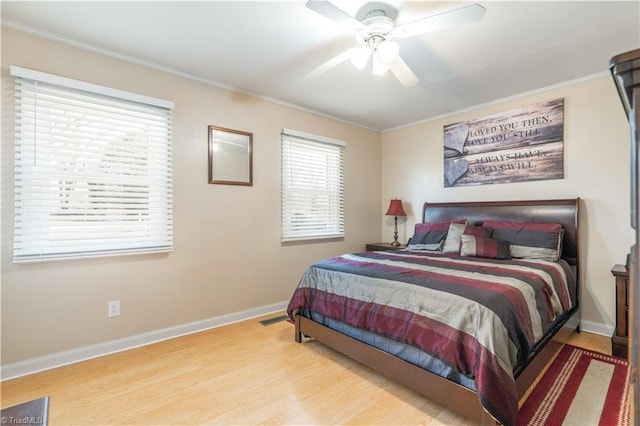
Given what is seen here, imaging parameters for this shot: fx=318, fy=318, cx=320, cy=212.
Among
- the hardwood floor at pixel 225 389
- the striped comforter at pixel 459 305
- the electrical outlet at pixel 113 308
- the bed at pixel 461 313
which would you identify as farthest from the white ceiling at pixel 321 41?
the hardwood floor at pixel 225 389

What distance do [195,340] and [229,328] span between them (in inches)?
14.6

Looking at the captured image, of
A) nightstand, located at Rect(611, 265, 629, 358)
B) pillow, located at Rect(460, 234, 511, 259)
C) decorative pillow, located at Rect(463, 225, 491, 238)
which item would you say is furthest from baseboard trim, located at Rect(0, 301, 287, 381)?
nightstand, located at Rect(611, 265, 629, 358)

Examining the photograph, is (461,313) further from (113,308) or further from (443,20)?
(113,308)

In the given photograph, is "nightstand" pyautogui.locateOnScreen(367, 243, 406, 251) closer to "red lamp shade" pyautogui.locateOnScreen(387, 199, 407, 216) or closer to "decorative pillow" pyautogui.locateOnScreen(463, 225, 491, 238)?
"red lamp shade" pyautogui.locateOnScreen(387, 199, 407, 216)

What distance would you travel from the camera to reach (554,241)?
2.99m

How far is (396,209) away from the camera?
452 centimetres

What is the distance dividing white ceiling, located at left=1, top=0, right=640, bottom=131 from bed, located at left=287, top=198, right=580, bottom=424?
1.39 metres

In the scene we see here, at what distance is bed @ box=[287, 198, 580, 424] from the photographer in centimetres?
167

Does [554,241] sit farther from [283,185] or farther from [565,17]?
[283,185]

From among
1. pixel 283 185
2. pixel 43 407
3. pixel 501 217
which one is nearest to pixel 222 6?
pixel 283 185

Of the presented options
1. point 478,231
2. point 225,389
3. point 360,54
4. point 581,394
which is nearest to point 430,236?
point 478,231

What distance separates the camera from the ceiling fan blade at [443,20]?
168 cm

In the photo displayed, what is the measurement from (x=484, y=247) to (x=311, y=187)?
209 cm

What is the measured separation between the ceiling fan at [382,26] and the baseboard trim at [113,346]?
2564 millimetres
